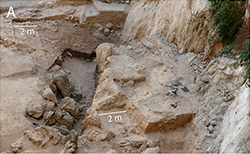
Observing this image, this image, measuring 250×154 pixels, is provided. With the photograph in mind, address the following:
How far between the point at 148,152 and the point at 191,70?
2.60m

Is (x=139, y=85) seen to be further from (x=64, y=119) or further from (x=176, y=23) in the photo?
(x=64, y=119)

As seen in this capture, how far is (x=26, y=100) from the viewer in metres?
6.69

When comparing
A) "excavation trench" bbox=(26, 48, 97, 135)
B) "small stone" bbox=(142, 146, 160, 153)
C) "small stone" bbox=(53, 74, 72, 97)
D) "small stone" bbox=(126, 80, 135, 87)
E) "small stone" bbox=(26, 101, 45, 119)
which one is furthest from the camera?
"small stone" bbox=(53, 74, 72, 97)

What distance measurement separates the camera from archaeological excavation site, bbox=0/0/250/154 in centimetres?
489

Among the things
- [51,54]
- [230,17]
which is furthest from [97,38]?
[230,17]

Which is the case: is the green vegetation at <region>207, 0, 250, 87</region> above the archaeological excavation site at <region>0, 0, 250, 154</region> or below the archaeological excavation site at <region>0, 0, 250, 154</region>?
above

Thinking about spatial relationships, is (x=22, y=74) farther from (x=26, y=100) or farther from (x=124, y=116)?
(x=124, y=116)

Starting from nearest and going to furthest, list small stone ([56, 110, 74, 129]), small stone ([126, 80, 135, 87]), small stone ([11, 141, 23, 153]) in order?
small stone ([11, 141, 23, 153]) < small stone ([126, 80, 135, 87]) < small stone ([56, 110, 74, 129])

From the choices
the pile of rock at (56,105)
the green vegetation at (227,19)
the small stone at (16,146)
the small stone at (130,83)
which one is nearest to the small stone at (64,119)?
the pile of rock at (56,105)

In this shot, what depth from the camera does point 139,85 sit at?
6.15 meters

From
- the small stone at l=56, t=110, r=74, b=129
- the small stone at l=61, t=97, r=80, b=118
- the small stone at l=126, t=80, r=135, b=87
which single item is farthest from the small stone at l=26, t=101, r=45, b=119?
the small stone at l=126, t=80, r=135, b=87

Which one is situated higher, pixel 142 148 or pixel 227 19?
pixel 227 19

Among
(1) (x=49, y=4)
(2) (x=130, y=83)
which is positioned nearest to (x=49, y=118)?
(2) (x=130, y=83)

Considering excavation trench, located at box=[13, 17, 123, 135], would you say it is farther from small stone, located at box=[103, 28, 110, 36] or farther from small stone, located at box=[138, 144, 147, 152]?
small stone, located at box=[138, 144, 147, 152]
